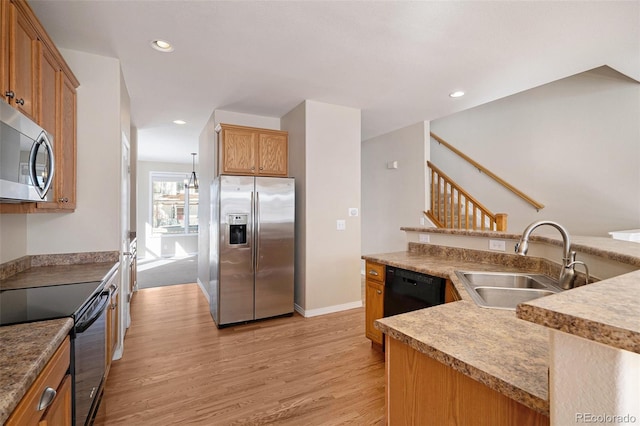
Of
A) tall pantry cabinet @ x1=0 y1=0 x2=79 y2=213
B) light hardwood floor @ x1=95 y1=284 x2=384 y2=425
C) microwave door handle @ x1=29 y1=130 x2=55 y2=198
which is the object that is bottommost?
light hardwood floor @ x1=95 y1=284 x2=384 y2=425

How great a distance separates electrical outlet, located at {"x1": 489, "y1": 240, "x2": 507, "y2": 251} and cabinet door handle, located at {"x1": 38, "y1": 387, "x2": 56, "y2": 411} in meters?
2.65

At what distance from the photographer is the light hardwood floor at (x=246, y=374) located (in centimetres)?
192

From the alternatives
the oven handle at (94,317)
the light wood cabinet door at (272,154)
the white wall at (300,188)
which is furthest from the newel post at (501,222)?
the oven handle at (94,317)

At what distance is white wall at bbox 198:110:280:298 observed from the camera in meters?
4.00

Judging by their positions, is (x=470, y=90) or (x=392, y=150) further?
(x=392, y=150)

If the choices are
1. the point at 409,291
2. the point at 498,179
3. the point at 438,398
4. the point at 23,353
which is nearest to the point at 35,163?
the point at 23,353

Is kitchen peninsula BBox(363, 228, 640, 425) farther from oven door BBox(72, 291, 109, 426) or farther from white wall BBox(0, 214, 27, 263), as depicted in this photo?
white wall BBox(0, 214, 27, 263)

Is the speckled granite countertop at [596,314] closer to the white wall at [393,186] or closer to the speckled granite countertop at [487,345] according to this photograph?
the speckled granite countertop at [487,345]

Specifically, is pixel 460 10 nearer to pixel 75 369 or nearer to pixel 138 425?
pixel 75 369

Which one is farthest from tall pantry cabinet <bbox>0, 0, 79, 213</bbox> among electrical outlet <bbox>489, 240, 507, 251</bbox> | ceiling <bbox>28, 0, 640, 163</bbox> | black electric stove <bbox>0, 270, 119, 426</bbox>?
electrical outlet <bbox>489, 240, 507, 251</bbox>

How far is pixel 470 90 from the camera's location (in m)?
3.37

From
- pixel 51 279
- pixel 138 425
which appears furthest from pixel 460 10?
pixel 138 425

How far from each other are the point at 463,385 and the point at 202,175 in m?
4.90

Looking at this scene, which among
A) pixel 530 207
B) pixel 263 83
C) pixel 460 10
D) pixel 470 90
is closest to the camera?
pixel 460 10
